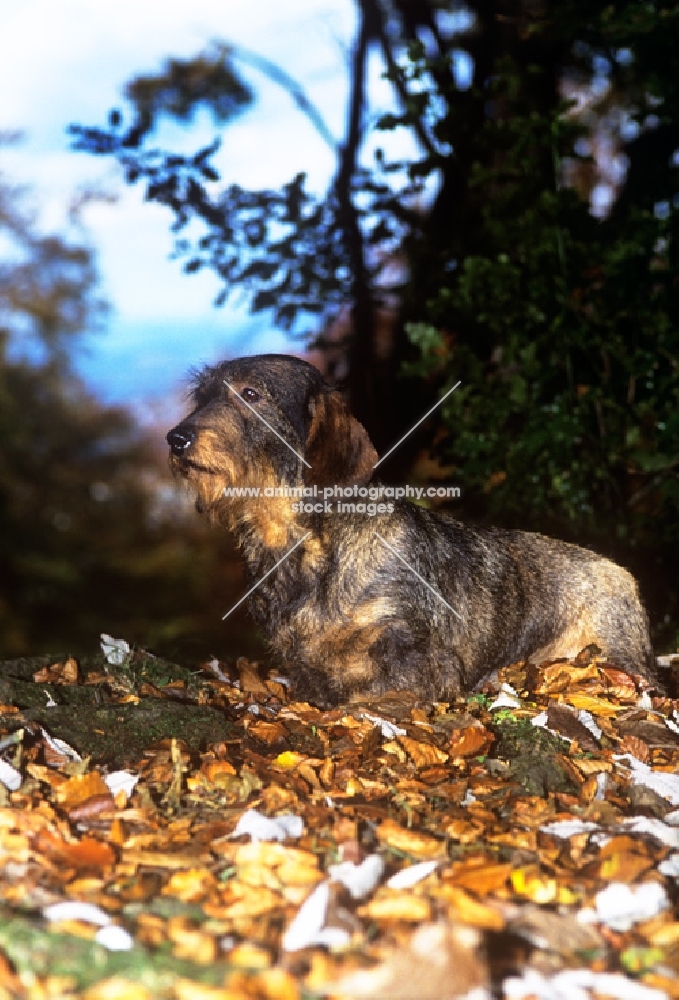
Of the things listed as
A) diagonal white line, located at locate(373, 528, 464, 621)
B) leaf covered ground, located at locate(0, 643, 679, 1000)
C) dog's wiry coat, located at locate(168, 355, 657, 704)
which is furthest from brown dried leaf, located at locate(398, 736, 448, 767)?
diagonal white line, located at locate(373, 528, 464, 621)

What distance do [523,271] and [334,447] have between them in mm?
3346

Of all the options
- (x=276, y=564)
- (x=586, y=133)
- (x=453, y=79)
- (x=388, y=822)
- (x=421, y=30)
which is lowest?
(x=388, y=822)

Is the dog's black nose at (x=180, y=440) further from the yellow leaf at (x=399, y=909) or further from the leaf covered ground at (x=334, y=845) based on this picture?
the yellow leaf at (x=399, y=909)

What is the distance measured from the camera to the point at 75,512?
→ 10.7m

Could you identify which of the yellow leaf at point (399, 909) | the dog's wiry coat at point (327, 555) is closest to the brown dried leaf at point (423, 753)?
the dog's wiry coat at point (327, 555)

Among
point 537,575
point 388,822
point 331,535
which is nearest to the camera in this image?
point 388,822

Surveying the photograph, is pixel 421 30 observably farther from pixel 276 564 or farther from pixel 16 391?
pixel 276 564

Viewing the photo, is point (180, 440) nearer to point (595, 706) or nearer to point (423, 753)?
point (423, 753)

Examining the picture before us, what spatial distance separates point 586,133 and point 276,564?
171 inches

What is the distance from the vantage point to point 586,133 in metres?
7.08

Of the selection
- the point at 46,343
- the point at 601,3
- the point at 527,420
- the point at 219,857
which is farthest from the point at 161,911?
the point at 46,343

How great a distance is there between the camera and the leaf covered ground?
244 centimetres

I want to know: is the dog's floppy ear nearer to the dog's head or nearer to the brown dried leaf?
the dog's head

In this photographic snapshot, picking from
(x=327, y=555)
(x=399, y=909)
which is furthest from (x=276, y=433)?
(x=399, y=909)
